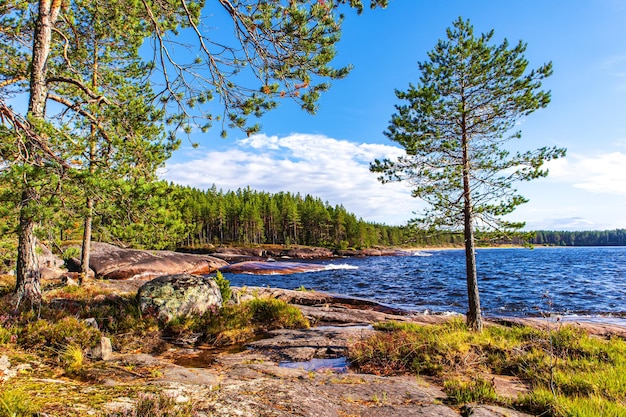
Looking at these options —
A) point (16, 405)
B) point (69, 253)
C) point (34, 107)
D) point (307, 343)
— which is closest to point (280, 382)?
point (16, 405)

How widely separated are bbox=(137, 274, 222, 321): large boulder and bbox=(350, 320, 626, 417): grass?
204 inches

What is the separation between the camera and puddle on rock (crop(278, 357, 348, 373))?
668cm

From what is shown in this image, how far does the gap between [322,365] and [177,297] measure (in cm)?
521

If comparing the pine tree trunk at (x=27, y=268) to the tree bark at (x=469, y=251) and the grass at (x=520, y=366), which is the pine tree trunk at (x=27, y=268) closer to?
the grass at (x=520, y=366)

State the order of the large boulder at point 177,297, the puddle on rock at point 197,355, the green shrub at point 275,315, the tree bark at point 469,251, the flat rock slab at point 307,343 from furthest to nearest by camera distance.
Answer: the tree bark at point 469,251 < the green shrub at point 275,315 < the large boulder at point 177,297 < the flat rock slab at point 307,343 < the puddle on rock at point 197,355

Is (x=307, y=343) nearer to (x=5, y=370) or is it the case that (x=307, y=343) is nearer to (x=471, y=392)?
(x=471, y=392)

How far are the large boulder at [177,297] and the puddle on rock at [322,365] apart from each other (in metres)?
4.24

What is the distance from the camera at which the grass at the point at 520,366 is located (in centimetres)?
465

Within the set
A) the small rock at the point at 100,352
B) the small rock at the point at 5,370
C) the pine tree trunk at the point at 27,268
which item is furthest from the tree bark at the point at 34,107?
the small rock at the point at 5,370

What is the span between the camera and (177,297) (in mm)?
9859

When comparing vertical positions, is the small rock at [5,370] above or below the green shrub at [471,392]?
above

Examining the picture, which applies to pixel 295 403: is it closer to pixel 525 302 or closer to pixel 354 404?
pixel 354 404

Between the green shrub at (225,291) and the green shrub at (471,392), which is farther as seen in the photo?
the green shrub at (225,291)

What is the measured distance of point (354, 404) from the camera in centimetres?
444
